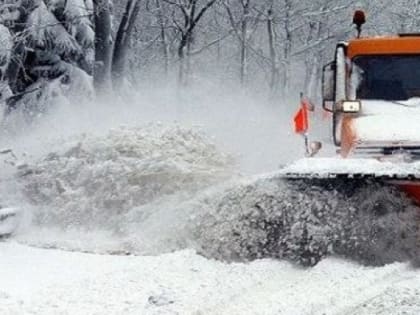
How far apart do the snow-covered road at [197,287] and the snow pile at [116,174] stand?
155 centimetres

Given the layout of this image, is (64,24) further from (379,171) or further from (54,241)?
(379,171)

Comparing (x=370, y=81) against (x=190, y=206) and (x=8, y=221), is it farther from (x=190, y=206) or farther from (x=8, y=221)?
(x=8, y=221)

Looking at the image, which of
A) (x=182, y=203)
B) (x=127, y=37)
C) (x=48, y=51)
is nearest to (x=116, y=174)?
(x=182, y=203)

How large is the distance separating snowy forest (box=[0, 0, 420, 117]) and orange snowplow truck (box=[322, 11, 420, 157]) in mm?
8994

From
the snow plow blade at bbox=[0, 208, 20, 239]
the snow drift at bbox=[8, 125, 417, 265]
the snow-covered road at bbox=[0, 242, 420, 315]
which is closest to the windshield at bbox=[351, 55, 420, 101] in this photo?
the snow drift at bbox=[8, 125, 417, 265]

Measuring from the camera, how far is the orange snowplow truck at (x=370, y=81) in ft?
28.9

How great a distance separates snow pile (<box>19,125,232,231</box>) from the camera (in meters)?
9.40

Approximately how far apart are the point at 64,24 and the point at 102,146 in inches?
441

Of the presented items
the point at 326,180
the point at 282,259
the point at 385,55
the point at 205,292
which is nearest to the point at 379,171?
the point at 326,180

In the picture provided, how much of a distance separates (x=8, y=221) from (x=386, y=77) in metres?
4.62

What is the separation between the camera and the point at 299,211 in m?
7.34

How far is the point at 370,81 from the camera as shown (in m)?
9.15

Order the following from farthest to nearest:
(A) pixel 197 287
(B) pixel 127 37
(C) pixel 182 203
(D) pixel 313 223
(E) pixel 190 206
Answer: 1. (B) pixel 127 37
2. (C) pixel 182 203
3. (E) pixel 190 206
4. (D) pixel 313 223
5. (A) pixel 197 287

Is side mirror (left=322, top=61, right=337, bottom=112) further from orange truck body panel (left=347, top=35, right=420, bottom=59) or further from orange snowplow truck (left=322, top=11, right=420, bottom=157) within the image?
orange truck body panel (left=347, top=35, right=420, bottom=59)
